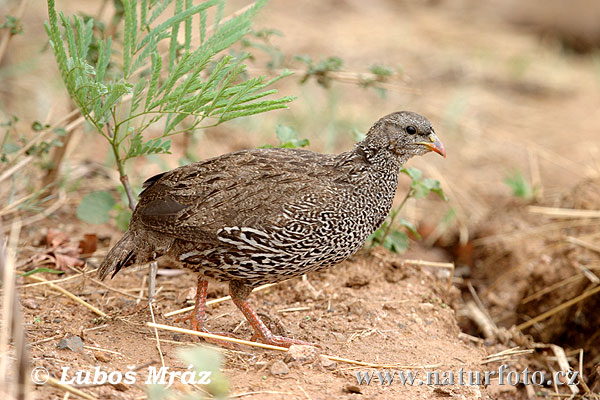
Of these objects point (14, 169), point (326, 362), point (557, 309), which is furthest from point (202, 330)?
point (557, 309)

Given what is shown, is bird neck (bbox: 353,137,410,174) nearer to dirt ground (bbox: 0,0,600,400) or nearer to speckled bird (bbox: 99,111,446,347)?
speckled bird (bbox: 99,111,446,347)

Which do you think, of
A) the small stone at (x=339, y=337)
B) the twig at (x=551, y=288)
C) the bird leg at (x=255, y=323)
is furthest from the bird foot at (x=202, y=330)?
A: the twig at (x=551, y=288)

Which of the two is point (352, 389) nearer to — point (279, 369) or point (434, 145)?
point (279, 369)

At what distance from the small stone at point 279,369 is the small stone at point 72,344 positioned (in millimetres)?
947

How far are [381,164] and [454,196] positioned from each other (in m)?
3.32

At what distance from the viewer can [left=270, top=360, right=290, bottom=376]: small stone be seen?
357cm

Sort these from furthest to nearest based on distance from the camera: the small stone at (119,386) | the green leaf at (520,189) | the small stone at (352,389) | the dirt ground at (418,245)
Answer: the green leaf at (520,189)
the dirt ground at (418,245)
the small stone at (352,389)
the small stone at (119,386)

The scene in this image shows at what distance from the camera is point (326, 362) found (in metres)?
3.78

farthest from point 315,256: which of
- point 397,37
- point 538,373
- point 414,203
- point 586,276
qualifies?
point 397,37

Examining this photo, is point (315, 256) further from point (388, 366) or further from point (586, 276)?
point (586, 276)

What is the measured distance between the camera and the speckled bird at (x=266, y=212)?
3871 millimetres

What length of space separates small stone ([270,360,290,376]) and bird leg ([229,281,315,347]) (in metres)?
0.37

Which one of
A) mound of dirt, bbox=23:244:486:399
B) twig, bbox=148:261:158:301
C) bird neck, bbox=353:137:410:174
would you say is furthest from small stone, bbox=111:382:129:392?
bird neck, bbox=353:137:410:174

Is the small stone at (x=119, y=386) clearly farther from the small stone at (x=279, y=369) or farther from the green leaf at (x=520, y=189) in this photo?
the green leaf at (x=520, y=189)
